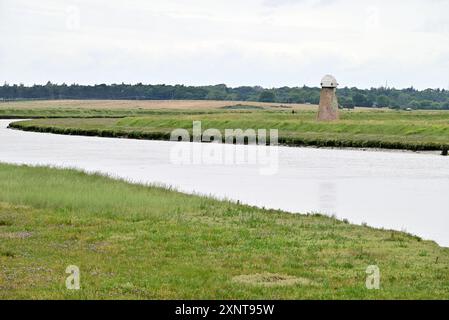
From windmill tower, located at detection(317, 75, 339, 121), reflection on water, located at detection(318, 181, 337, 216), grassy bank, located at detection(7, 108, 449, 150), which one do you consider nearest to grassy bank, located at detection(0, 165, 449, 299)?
reflection on water, located at detection(318, 181, 337, 216)

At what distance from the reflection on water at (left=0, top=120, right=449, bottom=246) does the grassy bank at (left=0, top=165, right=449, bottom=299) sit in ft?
12.8

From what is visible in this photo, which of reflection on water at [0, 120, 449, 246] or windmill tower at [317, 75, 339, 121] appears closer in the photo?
reflection on water at [0, 120, 449, 246]

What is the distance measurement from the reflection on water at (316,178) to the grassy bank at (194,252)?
3889 mm

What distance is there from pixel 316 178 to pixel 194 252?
24393mm

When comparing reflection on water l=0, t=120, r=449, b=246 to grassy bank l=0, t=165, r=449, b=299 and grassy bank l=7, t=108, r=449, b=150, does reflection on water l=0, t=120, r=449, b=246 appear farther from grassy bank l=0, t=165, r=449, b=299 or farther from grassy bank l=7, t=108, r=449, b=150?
grassy bank l=0, t=165, r=449, b=299

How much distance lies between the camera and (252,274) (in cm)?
1532

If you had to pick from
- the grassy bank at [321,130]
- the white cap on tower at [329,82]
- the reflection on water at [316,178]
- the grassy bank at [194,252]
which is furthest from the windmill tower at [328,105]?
the grassy bank at [194,252]

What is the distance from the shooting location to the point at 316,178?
41.2 meters

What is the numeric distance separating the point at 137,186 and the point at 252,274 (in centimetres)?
1685

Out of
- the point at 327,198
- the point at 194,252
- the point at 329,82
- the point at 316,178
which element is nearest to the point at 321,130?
the point at 329,82

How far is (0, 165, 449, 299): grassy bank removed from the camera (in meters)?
14.0

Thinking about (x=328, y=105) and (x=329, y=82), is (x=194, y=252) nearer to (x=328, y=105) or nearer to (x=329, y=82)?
(x=328, y=105)

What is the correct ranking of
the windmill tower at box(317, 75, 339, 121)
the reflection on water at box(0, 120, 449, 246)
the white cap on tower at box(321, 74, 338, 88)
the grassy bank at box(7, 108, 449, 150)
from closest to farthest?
the reflection on water at box(0, 120, 449, 246)
the grassy bank at box(7, 108, 449, 150)
the windmill tower at box(317, 75, 339, 121)
the white cap on tower at box(321, 74, 338, 88)
